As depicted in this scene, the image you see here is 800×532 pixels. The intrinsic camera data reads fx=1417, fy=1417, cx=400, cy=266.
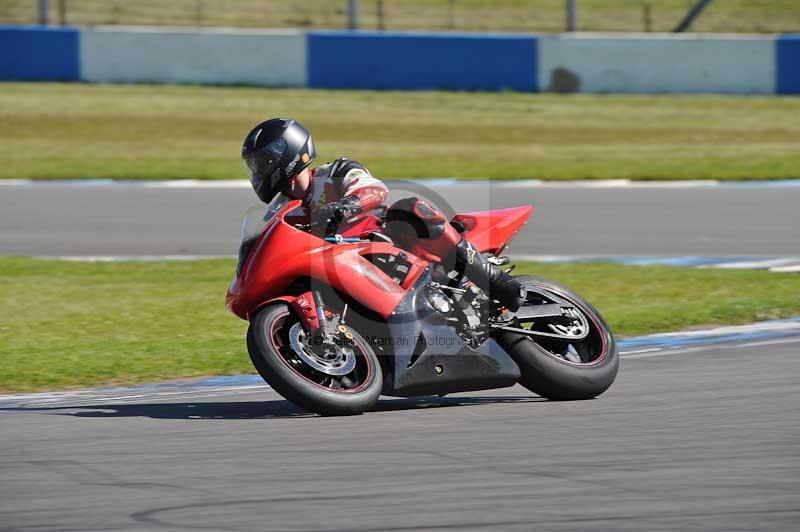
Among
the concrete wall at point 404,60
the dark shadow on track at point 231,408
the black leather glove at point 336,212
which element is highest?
the black leather glove at point 336,212

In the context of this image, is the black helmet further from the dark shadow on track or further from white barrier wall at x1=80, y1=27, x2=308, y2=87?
white barrier wall at x1=80, y1=27, x2=308, y2=87

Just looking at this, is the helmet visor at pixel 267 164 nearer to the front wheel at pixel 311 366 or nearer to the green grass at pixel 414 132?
the front wheel at pixel 311 366

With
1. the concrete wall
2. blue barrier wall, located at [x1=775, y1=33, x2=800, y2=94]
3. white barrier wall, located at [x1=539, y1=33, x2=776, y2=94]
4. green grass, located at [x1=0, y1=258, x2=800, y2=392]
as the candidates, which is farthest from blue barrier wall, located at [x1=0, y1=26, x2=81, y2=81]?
green grass, located at [x1=0, y1=258, x2=800, y2=392]

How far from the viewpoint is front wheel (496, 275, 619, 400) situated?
Result: 22.0ft

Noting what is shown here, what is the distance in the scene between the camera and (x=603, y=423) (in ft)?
20.4

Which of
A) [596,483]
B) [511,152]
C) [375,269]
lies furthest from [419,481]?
[511,152]

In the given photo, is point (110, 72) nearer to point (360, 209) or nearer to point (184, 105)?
point (184, 105)

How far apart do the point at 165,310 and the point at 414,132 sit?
13.3m

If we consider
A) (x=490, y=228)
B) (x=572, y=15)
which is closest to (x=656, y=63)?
(x=572, y=15)

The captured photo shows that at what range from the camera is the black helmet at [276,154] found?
21.5 feet

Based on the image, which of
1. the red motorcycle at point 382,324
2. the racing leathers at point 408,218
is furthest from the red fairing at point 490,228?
Answer: the racing leathers at point 408,218

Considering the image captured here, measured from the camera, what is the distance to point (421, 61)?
84.5ft

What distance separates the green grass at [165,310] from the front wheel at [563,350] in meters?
2.13

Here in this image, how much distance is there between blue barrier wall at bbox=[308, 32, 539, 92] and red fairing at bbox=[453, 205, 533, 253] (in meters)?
18.4
